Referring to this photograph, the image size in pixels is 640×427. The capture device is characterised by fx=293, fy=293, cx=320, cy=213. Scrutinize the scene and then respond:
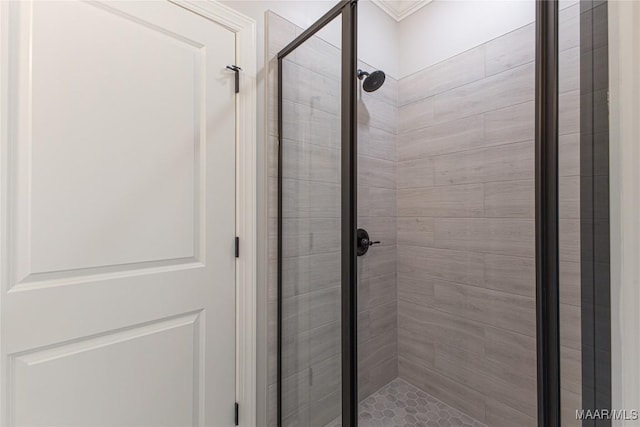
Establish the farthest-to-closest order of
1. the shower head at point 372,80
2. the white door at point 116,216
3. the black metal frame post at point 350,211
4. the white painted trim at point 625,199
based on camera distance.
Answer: the shower head at point 372,80, the black metal frame post at point 350,211, the white door at point 116,216, the white painted trim at point 625,199

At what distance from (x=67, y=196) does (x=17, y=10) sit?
503 millimetres

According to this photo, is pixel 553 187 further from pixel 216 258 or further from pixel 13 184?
pixel 13 184

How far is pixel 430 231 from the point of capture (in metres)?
1.76

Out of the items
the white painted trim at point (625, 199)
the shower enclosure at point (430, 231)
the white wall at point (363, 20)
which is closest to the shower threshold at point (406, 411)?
the shower enclosure at point (430, 231)

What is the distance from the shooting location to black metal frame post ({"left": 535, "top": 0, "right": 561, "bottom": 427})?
0.56 metres

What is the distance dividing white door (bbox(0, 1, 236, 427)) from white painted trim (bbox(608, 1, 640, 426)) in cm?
111

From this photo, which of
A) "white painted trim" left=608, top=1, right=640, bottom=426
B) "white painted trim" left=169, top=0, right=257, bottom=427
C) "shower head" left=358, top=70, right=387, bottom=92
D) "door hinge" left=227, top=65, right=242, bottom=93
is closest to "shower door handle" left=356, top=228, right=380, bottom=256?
"white painted trim" left=169, top=0, right=257, bottom=427

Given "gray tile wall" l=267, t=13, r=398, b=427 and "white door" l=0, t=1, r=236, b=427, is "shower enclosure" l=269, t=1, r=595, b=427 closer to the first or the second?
"gray tile wall" l=267, t=13, r=398, b=427

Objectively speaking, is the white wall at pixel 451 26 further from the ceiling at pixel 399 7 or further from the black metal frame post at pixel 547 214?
the black metal frame post at pixel 547 214

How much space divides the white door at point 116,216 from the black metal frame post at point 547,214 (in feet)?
3.30

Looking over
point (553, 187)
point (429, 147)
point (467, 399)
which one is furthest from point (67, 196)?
point (467, 399)

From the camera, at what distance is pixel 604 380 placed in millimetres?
497

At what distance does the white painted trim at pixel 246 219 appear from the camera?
3.97 feet

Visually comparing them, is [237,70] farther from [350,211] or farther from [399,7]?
[399,7]
